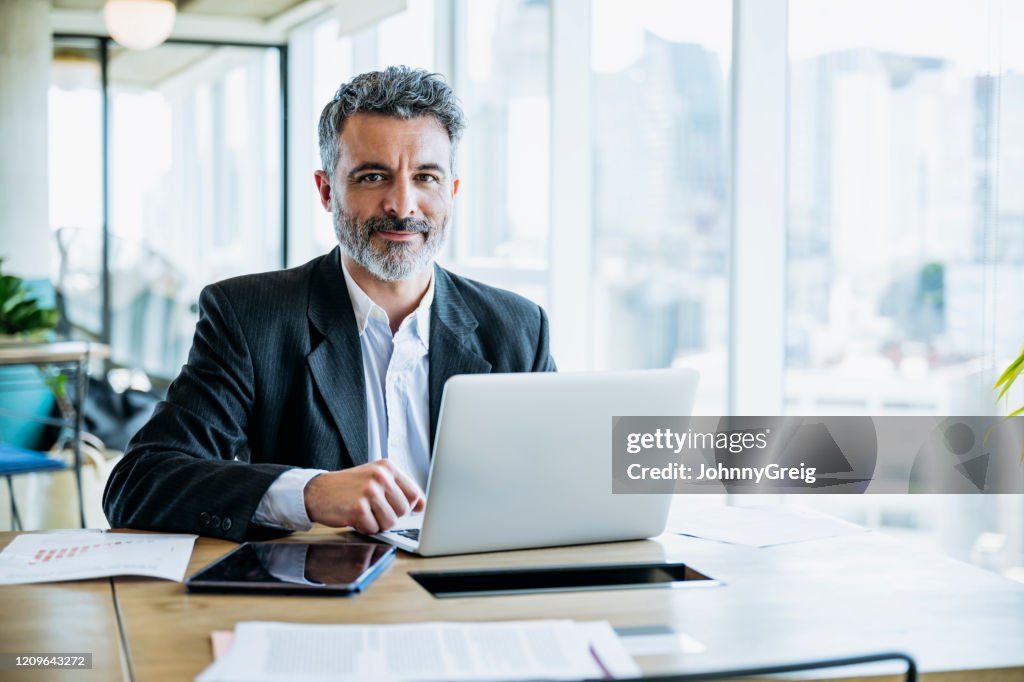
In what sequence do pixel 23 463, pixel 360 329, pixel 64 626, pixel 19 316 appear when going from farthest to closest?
pixel 19 316 < pixel 23 463 < pixel 360 329 < pixel 64 626

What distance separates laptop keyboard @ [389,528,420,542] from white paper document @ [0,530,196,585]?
293mm

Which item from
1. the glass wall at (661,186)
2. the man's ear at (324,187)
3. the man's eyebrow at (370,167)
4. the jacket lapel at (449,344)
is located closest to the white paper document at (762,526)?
the jacket lapel at (449,344)

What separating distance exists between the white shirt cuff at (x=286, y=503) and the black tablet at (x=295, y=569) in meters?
0.07

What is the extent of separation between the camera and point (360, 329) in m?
2.11

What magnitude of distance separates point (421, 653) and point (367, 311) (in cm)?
109

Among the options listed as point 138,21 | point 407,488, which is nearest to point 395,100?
point 407,488

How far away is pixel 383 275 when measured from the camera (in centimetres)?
214

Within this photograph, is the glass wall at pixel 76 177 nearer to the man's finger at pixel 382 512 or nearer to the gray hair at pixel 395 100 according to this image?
the gray hair at pixel 395 100

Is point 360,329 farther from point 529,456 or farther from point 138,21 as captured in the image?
point 138,21

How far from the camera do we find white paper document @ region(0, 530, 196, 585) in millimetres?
1421

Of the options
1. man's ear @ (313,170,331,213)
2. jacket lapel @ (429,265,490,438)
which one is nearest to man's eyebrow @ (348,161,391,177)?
man's ear @ (313,170,331,213)

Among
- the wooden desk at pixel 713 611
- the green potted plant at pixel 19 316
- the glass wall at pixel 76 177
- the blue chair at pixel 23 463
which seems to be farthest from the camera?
the glass wall at pixel 76 177

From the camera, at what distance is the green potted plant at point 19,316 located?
5457mm

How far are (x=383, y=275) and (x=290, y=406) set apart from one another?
12.3 inches
